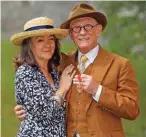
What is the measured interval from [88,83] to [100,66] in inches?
7.1

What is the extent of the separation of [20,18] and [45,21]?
1.14 meters

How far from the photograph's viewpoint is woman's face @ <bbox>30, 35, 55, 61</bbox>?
2236 millimetres

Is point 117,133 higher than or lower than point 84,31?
lower

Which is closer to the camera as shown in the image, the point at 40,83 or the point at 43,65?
the point at 40,83

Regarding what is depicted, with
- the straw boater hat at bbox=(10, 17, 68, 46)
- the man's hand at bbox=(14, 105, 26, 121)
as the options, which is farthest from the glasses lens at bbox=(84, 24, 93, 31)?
the man's hand at bbox=(14, 105, 26, 121)

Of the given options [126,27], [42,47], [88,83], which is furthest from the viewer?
[126,27]

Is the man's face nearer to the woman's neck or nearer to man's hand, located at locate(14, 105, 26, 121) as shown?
the woman's neck

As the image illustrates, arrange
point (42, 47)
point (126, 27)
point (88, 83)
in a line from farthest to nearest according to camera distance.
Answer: point (126, 27) → point (42, 47) → point (88, 83)

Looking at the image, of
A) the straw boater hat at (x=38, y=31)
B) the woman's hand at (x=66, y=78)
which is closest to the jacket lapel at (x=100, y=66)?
the woman's hand at (x=66, y=78)

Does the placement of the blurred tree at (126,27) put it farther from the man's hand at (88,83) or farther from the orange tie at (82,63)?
the man's hand at (88,83)

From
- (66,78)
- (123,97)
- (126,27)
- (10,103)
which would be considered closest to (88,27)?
(66,78)

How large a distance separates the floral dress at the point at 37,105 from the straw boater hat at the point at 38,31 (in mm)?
149

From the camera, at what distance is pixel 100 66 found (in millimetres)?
2266

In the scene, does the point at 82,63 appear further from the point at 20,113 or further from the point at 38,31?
the point at 20,113
